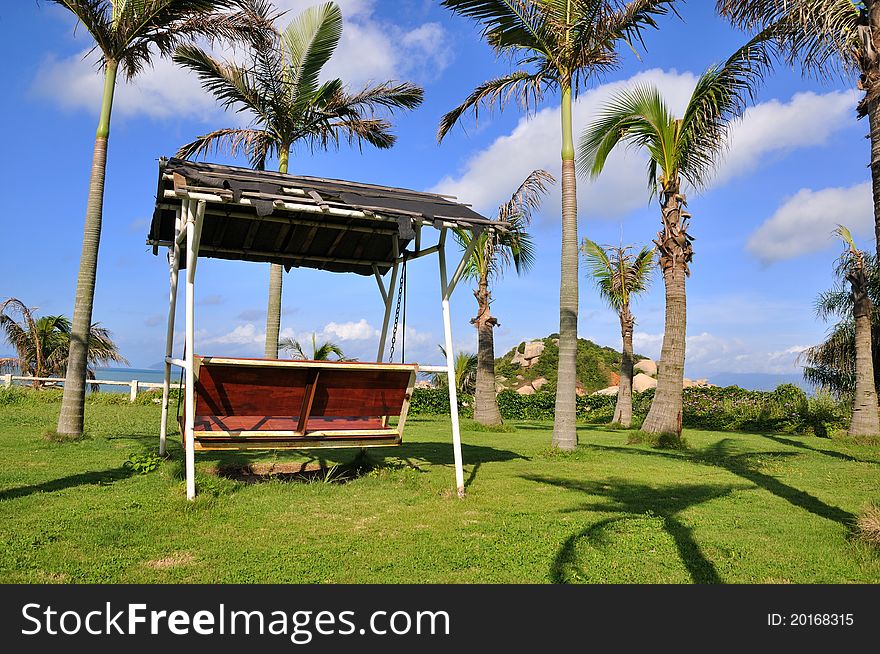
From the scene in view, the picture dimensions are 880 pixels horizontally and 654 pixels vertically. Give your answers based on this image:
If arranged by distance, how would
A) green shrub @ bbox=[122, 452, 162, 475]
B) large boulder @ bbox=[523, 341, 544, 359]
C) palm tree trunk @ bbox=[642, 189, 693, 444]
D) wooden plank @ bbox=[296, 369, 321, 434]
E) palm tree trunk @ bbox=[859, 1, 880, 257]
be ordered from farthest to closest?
1. large boulder @ bbox=[523, 341, 544, 359]
2. palm tree trunk @ bbox=[642, 189, 693, 444]
3. green shrub @ bbox=[122, 452, 162, 475]
4. wooden plank @ bbox=[296, 369, 321, 434]
5. palm tree trunk @ bbox=[859, 1, 880, 257]

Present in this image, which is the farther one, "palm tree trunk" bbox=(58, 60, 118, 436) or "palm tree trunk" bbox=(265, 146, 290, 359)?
"palm tree trunk" bbox=(265, 146, 290, 359)

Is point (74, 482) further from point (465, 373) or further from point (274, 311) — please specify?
point (465, 373)

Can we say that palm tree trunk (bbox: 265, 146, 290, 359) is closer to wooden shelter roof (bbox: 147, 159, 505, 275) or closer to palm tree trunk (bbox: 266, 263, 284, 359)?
palm tree trunk (bbox: 266, 263, 284, 359)

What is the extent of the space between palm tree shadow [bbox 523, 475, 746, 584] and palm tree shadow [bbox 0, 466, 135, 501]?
17.4ft

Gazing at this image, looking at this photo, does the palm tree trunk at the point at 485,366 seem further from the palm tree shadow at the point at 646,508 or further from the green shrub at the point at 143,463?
the green shrub at the point at 143,463

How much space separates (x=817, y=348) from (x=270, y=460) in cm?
2670

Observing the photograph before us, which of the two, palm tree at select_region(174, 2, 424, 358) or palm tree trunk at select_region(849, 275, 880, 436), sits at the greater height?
palm tree at select_region(174, 2, 424, 358)

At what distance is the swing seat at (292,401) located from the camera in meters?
7.13

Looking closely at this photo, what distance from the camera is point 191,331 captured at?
6.98 metres

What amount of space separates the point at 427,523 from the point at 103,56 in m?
11.1

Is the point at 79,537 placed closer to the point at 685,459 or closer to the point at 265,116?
the point at 685,459

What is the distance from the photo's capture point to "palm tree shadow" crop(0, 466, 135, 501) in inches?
262

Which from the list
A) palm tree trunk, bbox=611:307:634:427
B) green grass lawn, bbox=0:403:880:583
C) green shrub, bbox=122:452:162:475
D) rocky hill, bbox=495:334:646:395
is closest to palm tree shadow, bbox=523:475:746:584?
green grass lawn, bbox=0:403:880:583

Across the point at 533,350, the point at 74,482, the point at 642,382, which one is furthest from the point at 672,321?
the point at 533,350
